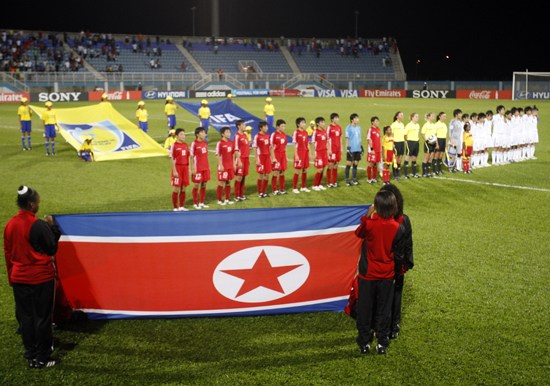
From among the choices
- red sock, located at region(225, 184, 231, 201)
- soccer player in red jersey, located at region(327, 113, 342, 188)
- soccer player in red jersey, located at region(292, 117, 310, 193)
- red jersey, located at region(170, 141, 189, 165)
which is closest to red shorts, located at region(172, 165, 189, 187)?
red jersey, located at region(170, 141, 189, 165)

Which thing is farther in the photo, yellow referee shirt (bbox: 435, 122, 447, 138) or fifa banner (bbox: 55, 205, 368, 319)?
yellow referee shirt (bbox: 435, 122, 447, 138)

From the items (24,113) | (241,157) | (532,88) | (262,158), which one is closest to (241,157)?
(241,157)

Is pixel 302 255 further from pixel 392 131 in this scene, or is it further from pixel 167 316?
pixel 392 131

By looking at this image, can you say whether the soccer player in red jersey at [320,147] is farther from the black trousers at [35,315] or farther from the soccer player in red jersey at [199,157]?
the black trousers at [35,315]

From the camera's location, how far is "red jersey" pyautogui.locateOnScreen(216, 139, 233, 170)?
12.4 metres

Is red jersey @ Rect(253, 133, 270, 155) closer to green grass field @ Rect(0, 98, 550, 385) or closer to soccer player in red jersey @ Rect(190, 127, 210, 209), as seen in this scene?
soccer player in red jersey @ Rect(190, 127, 210, 209)

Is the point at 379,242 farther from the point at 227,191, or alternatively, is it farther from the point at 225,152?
the point at 227,191

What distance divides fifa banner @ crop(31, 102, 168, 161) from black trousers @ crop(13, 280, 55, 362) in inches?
571

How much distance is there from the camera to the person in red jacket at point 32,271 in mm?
5195

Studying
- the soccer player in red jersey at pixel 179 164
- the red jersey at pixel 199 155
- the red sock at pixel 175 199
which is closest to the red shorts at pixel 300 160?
the red jersey at pixel 199 155

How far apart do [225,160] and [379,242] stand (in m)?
7.52

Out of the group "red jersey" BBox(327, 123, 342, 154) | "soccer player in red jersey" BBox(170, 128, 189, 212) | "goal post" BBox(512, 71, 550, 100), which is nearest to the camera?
"soccer player in red jersey" BBox(170, 128, 189, 212)

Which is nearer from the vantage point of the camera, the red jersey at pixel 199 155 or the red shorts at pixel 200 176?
the red jersey at pixel 199 155

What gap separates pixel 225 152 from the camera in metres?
12.5
